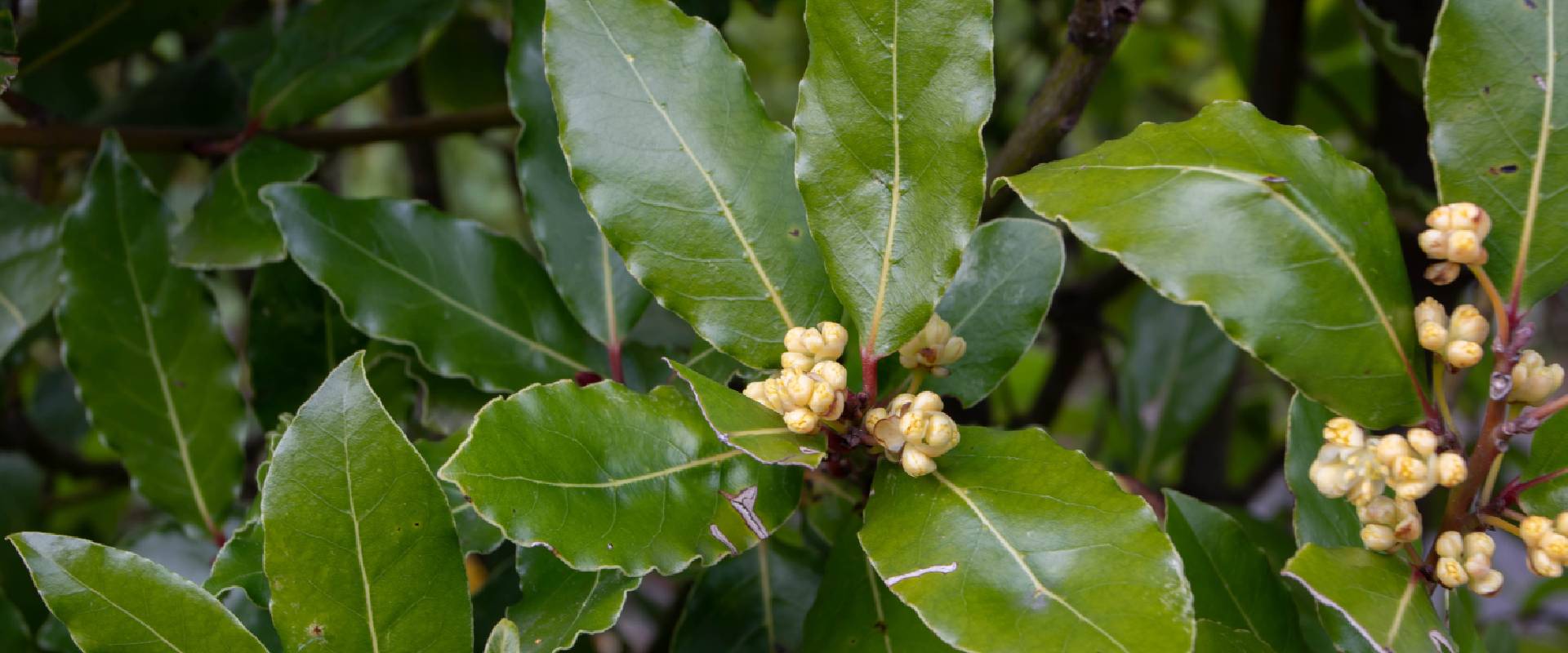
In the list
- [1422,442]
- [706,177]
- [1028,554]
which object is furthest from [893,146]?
[1422,442]

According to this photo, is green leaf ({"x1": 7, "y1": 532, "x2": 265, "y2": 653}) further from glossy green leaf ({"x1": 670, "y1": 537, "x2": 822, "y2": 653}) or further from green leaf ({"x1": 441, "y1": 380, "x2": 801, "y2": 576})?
glossy green leaf ({"x1": 670, "y1": 537, "x2": 822, "y2": 653})

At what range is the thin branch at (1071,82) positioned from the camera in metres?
0.97

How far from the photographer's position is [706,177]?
2.81 ft

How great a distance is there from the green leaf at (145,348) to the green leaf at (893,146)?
661 millimetres

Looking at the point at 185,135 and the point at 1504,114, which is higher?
the point at 1504,114

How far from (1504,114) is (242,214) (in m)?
1.03

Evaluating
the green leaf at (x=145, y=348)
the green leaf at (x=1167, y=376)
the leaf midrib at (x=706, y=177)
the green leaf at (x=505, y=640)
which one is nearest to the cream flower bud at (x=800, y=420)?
the leaf midrib at (x=706, y=177)

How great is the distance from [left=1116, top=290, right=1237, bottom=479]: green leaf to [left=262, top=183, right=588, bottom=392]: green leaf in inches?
30.8

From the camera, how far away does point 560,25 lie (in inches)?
33.3

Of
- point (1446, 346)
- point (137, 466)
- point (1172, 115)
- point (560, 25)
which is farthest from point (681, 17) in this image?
point (1172, 115)

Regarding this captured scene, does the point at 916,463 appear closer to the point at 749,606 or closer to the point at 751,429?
the point at 751,429

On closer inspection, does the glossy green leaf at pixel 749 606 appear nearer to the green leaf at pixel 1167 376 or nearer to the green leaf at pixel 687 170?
the green leaf at pixel 687 170

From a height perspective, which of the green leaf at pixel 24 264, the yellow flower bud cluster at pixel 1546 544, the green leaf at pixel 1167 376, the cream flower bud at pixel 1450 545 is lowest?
the green leaf at pixel 1167 376

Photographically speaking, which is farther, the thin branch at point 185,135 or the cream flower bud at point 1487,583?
the thin branch at point 185,135
